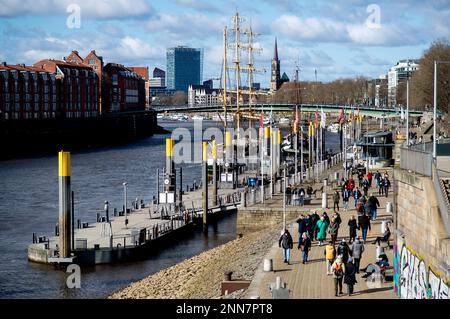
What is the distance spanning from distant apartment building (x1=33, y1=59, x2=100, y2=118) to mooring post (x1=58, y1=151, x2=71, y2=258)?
88444 mm

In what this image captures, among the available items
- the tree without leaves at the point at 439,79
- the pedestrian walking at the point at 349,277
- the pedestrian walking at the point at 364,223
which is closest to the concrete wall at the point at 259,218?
the pedestrian walking at the point at 364,223

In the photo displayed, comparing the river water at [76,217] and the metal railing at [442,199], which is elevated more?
the metal railing at [442,199]

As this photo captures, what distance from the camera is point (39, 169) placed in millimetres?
71625

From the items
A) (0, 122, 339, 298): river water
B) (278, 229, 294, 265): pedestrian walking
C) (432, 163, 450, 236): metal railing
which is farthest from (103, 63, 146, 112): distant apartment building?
(432, 163, 450, 236): metal railing

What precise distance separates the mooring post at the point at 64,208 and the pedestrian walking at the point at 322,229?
9.37m

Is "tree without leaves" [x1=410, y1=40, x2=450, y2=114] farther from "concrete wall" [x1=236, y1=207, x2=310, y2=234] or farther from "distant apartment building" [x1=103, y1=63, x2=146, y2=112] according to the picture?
"distant apartment building" [x1=103, y1=63, x2=146, y2=112]

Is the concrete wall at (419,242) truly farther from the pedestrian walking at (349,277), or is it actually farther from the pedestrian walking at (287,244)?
the pedestrian walking at (287,244)

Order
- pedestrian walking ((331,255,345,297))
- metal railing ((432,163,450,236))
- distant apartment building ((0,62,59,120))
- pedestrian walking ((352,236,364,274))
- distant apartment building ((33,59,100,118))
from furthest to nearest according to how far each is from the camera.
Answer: distant apartment building ((33,59,100,118)) → distant apartment building ((0,62,59,120)) → pedestrian walking ((352,236,364,274)) → pedestrian walking ((331,255,345,297)) → metal railing ((432,163,450,236))

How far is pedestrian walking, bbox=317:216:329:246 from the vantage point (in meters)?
23.0

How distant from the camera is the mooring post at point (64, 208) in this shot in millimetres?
28308

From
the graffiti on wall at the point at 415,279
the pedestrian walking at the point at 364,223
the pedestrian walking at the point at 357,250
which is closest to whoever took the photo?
the graffiti on wall at the point at 415,279

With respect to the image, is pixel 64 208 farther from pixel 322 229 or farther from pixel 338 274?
pixel 338 274
